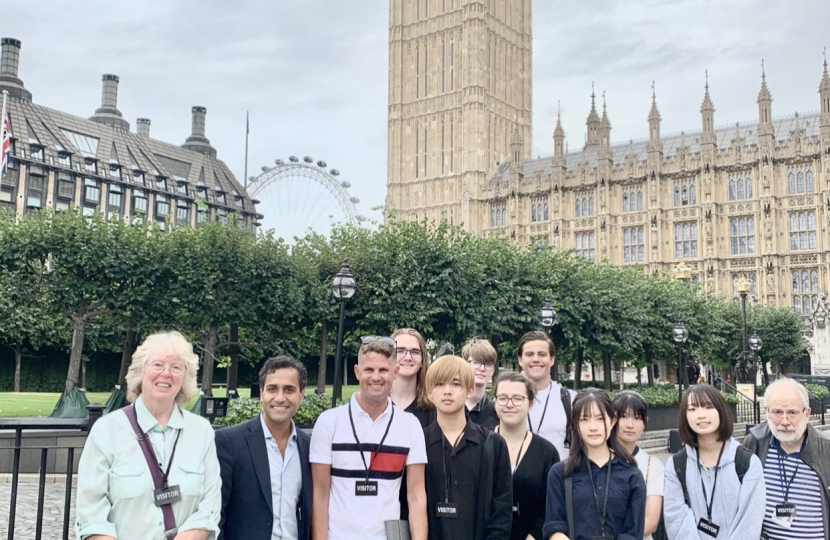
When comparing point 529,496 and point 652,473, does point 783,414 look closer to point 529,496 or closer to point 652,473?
point 652,473

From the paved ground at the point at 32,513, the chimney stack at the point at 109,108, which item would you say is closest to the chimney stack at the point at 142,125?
the chimney stack at the point at 109,108

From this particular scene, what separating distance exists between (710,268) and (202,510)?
53007mm

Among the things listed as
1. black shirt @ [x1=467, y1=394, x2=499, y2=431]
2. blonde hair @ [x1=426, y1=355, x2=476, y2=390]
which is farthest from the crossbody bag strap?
black shirt @ [x1=467, y1=394, x2=499, y2=431]

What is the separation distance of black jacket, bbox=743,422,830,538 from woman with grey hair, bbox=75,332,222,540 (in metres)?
3.21

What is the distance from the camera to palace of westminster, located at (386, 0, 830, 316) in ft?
164

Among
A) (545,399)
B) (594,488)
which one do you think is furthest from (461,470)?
(545,399)

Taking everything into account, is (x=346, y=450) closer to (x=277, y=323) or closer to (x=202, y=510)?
(x=202, y=510)

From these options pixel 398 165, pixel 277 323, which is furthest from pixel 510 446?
pixel 398 165

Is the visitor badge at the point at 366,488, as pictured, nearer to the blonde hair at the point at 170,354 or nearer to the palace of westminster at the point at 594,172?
the blonde hair at the point at 170,354

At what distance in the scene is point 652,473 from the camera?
4.40m

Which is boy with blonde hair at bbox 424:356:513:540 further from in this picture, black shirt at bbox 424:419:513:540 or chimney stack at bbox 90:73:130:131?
chimney stack at bbox 90:73:130:131

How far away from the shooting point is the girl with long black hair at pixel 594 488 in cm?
404

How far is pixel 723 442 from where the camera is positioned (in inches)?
170

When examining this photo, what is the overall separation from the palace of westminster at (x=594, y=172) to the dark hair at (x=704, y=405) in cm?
3981
